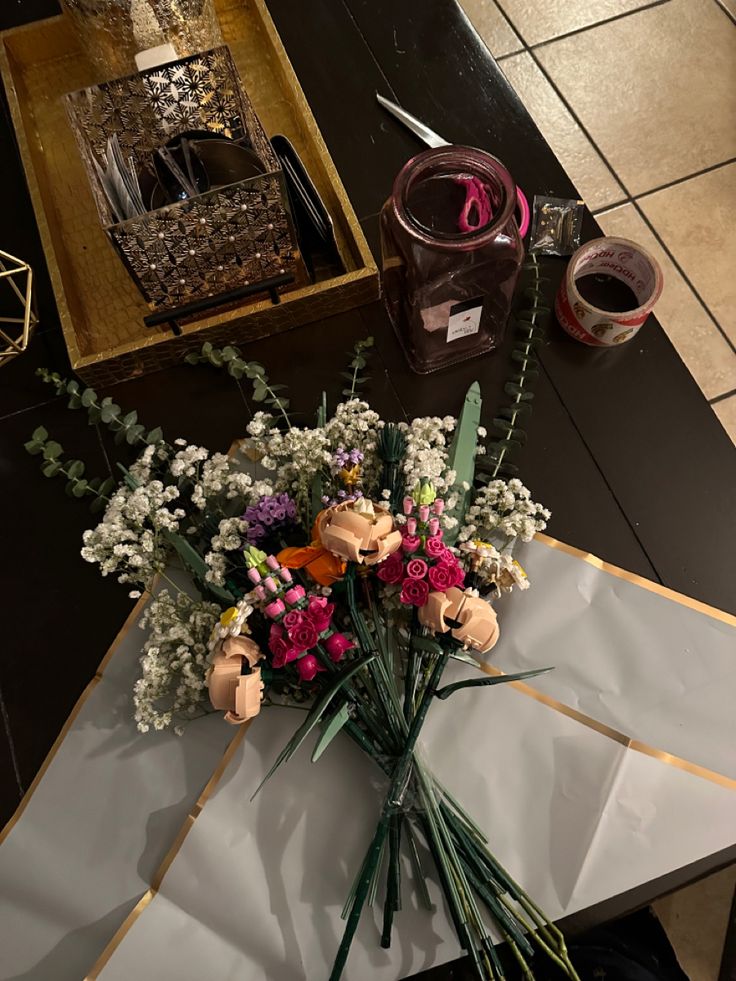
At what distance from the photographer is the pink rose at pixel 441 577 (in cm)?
56

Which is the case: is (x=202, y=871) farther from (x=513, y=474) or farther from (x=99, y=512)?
(x=513, y=474)

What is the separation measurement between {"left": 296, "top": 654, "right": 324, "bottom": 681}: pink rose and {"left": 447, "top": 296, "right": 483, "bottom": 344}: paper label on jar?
1.37ft

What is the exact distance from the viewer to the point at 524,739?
2.23 feet

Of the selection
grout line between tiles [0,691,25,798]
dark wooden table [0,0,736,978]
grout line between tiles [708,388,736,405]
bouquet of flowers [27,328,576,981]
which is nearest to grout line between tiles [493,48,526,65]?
dark wooden table [0,0,736,978]

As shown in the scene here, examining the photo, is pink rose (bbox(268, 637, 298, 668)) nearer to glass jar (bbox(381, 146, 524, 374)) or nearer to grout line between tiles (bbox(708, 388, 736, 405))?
glass jar (bbox(381, 146, 524, 374))

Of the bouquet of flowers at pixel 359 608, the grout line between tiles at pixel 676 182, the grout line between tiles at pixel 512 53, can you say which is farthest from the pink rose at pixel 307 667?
the grout line between tiles at pixel 512 53

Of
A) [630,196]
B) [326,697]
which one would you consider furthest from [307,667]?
[630,196]

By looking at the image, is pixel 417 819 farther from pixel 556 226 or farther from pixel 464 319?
pixel 556 226

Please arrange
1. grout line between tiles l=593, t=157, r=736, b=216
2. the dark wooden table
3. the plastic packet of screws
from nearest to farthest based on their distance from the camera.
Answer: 1. the dark wooden table
2. the plastic packet of screws
3. grout line between tiles l=593, t=157, r=736, b=216

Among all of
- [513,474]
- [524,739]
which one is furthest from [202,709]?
[513,474]

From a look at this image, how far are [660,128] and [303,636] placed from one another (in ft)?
4.77

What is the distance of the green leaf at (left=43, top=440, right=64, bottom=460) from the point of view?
846 millimetres

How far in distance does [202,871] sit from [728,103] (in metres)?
1.74

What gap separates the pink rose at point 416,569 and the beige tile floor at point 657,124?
39.9 inches
